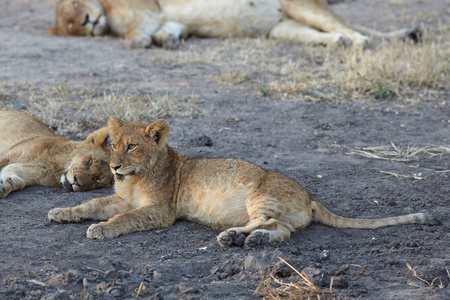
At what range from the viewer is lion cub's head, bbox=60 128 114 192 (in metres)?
4.82

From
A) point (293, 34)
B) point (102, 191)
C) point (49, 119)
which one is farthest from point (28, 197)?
point (293, 34)

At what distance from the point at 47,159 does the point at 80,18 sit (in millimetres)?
5257

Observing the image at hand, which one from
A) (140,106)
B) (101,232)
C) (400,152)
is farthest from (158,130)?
(400,152)

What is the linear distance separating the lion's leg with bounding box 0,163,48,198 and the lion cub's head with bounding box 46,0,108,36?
5281mm

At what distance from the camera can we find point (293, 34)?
10195 mm

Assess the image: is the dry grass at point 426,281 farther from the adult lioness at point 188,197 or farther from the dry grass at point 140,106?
the dry grass at point 140,106

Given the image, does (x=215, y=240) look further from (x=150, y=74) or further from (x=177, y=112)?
(x=150, y=74)

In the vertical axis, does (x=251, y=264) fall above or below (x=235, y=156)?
above

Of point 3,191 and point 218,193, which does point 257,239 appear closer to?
point 218,193

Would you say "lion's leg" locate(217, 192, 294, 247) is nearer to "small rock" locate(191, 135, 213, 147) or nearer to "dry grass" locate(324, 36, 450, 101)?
"small rock" locate(191, 135, 213, 147)

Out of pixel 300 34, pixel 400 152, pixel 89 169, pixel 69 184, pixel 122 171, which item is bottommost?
pixel 400 152

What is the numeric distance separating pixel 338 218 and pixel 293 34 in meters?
6.58

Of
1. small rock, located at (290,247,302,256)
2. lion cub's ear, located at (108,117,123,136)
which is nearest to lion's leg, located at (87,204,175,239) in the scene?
lion cub's ear, located at (108,117,123,136)

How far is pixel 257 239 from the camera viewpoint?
12.1ft
